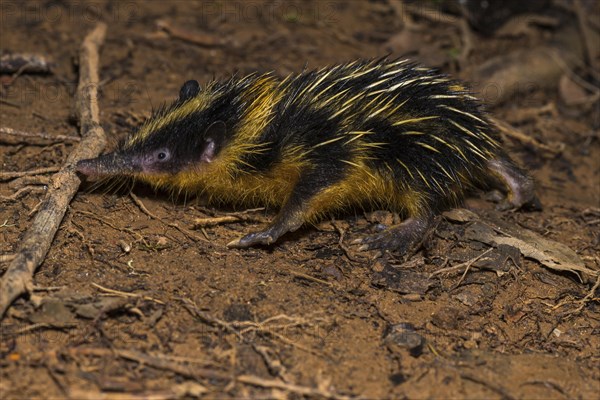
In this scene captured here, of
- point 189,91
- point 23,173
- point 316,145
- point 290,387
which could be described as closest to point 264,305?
point 290,387

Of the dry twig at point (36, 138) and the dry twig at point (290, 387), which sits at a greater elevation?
the dry twig at point (36, 138)

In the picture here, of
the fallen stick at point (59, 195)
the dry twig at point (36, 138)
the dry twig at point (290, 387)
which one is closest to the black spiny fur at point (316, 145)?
the fallen stick at point (59, 195)

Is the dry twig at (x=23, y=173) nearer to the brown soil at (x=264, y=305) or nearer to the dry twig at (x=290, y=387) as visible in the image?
the brown soil at (x=264, y=305)

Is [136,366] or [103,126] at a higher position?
[103,126]

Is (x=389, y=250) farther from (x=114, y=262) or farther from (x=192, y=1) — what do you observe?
(x=192, y=1)

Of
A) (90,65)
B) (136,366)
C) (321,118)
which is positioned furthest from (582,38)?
(136,366)

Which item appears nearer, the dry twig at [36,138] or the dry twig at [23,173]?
the dry twig at [23,173]

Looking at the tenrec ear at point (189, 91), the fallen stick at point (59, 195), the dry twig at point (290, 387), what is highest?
the tenrec ear at point (189, 91)

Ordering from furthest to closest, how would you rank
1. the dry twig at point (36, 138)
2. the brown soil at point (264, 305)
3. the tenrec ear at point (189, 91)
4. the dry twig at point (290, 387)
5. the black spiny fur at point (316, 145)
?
1. the dry twig at point (36, 138)
2. the tenrec ear at point (189, 91)
3. the black spiny fur at point (316, 145)
4. the brown soil at point (264, 305)
5. the dry twig at point (290, 387)
